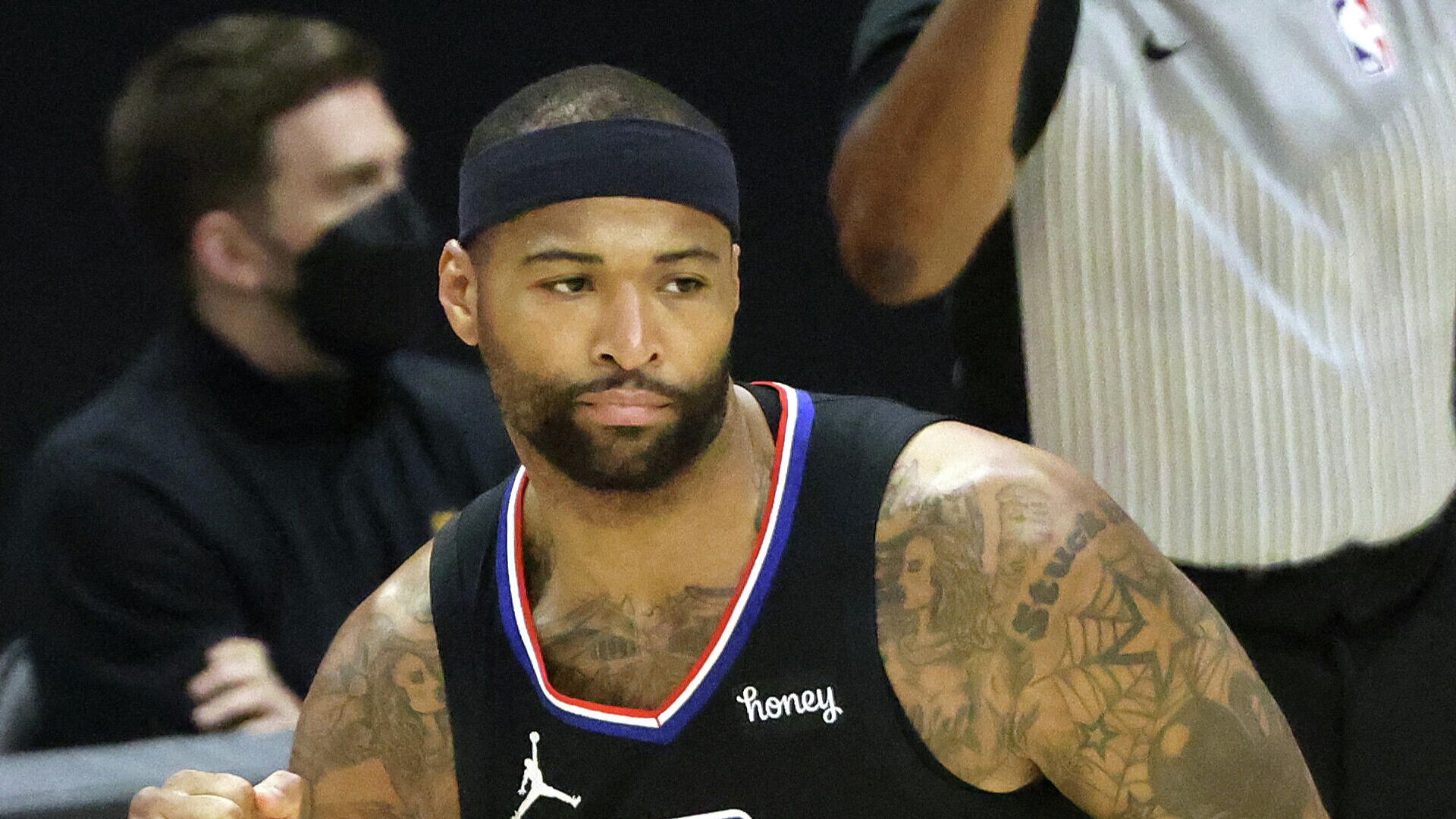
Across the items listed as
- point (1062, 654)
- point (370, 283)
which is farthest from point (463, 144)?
point (1062, 654)

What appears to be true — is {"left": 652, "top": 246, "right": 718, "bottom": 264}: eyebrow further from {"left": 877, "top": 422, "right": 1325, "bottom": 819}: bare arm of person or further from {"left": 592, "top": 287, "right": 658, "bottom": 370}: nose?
{"left": 877, "top": 422, "right": 1325, "bottom": 819}: bare arm of person

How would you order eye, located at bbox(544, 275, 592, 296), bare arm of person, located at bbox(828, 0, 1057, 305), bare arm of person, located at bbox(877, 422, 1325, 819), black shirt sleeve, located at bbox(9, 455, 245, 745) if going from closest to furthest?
bare arm of person, located at bbox(877, 422, 1325, 819) → eye, located at bbox(544, 275, 592, 296) → bare arm of person, located at bbox(828, 0, 1057, 305) → black shirt sleeve, located at bbox(9, 455, 245, 745)

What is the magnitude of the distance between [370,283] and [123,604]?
42cm

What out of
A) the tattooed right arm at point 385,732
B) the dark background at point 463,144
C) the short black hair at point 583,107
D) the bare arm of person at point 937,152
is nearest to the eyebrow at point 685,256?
the short black hair at point 583,107

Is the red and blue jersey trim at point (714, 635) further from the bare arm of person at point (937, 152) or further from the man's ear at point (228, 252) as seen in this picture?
the man's ear at point (228, 252)

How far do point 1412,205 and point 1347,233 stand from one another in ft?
0.21

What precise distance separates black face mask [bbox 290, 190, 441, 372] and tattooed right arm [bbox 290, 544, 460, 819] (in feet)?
1.62

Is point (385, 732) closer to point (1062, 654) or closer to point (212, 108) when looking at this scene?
point (1062, 654)

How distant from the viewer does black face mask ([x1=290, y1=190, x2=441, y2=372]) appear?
183cm

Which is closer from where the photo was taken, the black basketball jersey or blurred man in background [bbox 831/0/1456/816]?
the black basketball jersey

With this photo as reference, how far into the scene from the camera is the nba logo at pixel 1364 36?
4.91ft

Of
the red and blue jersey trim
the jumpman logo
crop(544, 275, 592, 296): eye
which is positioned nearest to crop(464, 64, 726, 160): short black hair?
crop(544, 275, 592, 296): eye

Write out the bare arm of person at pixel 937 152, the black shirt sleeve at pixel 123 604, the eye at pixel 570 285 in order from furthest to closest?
the black shirt sleeve at pixel 123 604
the bare arm of person at pixel 937 152
the eye at pixel 570 285

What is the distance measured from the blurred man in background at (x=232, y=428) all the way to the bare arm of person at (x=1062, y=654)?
0.76 meters
